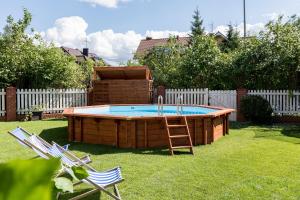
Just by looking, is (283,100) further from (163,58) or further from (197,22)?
(197,22)

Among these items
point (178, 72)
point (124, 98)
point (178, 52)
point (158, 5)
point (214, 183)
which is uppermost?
point (158, 5)

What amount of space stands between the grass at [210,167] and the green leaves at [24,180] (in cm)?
507

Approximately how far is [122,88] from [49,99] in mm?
3566

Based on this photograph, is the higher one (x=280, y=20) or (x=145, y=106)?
(x=280, y=20)

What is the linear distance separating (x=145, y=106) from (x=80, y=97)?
13.4ft

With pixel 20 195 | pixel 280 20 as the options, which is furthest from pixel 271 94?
pixel 20 195

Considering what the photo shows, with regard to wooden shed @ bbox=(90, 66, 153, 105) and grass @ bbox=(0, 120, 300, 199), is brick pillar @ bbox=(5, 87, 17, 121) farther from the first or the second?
grass @ bbox=(0, 120, 300, 199)

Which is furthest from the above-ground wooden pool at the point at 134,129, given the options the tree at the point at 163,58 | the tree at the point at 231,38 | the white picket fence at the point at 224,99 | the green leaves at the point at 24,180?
the tree at the point at 231,38

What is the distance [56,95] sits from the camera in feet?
57.5

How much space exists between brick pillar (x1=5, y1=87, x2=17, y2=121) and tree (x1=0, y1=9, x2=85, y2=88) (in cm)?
128

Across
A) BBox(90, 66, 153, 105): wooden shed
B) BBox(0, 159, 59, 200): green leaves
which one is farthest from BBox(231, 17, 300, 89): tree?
BBox(0, 159, 59, 200): green leaves

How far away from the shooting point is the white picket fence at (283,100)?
15570 mm

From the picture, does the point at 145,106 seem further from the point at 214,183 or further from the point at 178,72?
the point at 214,183

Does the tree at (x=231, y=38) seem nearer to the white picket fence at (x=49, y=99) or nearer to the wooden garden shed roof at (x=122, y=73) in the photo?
the wooden garden shed roof at (x=122, y=73)
